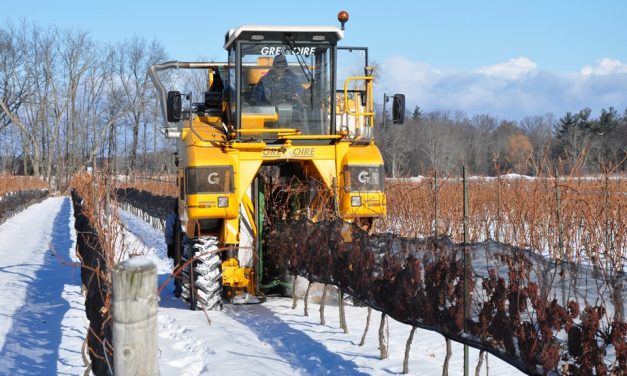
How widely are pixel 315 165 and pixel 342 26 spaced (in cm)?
178

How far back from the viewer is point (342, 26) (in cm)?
1006

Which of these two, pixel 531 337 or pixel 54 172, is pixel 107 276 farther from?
pixel 54 172

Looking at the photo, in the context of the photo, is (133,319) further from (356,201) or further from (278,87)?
(278,87)

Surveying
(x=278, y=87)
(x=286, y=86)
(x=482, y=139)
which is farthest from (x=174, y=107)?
(x=482, y=139)

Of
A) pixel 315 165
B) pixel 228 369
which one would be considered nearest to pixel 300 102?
pixel 315 165

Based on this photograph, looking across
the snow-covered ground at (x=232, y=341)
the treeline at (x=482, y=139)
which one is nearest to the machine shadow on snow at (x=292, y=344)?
the snow-covered ground at (x=232, y=341)

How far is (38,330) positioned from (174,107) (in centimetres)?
306

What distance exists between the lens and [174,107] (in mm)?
9812

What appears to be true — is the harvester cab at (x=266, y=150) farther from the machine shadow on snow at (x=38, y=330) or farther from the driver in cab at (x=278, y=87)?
the machine shadow on snow at (x=38, y=330)

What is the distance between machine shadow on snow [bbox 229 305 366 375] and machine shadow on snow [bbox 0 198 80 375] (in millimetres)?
2002

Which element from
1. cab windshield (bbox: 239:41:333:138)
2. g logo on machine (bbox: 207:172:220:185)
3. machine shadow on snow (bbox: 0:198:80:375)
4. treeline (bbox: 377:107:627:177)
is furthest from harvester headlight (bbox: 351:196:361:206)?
treeline (bbox: 377:107:627:177)

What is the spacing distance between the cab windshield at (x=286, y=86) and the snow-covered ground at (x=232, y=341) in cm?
239

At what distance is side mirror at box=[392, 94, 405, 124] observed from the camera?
9789 mm

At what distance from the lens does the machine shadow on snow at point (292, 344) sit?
7.23m
